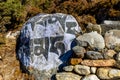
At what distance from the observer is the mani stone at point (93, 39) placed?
5641 mm

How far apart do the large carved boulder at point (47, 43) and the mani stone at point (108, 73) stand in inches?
28.7

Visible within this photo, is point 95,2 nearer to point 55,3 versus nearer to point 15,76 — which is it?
point 55,3

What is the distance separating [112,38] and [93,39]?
0.29 m

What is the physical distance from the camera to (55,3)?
7.65 metres

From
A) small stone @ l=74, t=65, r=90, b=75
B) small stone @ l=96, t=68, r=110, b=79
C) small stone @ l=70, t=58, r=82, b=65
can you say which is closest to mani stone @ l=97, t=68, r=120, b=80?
small stone @ l=96, t=68, r=110, b=79

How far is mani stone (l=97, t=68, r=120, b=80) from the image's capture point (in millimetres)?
5480

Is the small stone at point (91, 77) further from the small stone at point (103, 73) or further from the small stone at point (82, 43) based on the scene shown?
the small stone at point (82, 43)

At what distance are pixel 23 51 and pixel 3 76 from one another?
0.55 m

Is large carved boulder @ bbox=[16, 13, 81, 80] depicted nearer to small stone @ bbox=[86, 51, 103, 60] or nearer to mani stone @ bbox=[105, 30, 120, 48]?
small stone @ bbox=[86, 51, 103, 60]

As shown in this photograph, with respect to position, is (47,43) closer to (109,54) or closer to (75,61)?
(75,61)

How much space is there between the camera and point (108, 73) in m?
5.52

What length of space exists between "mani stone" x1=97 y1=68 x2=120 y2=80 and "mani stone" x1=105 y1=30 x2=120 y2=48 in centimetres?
37

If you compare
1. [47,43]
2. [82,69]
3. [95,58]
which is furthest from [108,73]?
[47,43]

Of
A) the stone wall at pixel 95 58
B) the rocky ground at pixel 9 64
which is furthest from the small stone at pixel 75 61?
the rocky ground at pixel 9 64
